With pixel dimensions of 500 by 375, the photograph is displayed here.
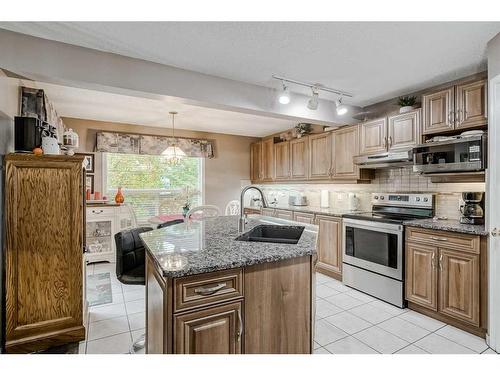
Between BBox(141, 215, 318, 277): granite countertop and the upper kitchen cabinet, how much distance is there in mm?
1791

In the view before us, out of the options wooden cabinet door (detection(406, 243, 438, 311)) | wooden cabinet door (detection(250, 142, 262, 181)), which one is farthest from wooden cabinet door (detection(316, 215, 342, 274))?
wooden cabinet door (detection(250, 142, 262, 181))

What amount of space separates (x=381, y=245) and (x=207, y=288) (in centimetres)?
242

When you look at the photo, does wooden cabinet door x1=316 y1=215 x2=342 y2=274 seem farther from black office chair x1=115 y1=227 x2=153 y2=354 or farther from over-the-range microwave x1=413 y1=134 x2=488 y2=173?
black office chair x1=115 y1=227 x2=153 y2=354

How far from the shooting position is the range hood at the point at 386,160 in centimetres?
311

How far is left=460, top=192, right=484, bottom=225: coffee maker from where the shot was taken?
8.63ft

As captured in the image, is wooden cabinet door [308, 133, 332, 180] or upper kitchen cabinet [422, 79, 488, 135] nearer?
upper kitchen cabinet [422, 79, 488, 135]

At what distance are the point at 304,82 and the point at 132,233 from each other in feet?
7.37

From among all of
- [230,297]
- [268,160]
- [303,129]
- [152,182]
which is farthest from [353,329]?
[152,182]

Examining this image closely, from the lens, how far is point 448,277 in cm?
252

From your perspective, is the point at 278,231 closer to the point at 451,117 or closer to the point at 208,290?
the point at 208,290

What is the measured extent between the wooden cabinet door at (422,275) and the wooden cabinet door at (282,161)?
261 cm

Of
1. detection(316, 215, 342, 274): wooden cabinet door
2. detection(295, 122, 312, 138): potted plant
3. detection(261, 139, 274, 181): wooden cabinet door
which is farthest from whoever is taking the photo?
detection(261, 139, 274, 181): wooden cabinet door

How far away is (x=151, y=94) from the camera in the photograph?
2.55 meters
